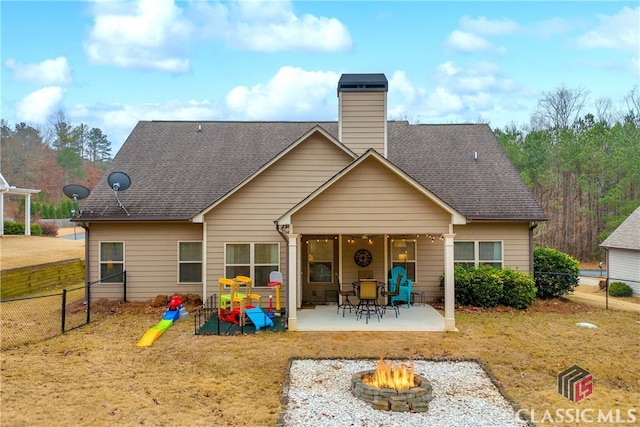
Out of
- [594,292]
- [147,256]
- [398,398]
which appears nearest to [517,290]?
[398,398]

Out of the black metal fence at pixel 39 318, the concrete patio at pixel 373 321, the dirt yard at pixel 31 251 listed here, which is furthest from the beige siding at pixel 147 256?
the dirt yard at pixel 31 251

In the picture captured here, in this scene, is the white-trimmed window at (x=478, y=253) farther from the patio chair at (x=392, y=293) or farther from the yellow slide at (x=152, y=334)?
the yellow slide at (x=152, y=334)

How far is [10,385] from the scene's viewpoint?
21.6 feet

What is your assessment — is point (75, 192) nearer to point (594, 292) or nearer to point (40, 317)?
point (40, 317)

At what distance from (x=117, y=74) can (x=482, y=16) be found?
24.2m

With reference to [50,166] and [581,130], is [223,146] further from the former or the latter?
[50,166]

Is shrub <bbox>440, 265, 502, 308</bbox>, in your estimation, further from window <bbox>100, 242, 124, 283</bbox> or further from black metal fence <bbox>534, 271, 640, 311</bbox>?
window <bbox>100, 242, 124, 283</bbox>

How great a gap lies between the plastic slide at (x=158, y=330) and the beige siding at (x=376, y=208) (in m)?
3.94

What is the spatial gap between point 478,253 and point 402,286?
9.76ft

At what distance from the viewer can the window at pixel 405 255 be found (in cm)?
1320

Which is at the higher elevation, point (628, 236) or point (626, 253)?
point (628, 236)

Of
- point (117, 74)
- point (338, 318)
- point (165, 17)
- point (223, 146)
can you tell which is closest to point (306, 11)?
point (165, 17)

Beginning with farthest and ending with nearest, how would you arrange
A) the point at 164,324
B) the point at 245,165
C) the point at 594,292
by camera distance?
the point at 594,292 → the point at 245,165 → the point at 164,324

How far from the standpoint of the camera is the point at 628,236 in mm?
21141
